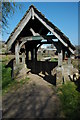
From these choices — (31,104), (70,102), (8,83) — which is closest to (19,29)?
(8,83)

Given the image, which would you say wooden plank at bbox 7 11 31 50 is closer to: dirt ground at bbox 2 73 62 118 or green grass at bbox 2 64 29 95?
green grass at bbox 2 64 29 95

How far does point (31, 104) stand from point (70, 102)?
1527 millimetres

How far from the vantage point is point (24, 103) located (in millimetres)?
4934

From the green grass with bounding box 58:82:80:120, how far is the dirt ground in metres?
0.22

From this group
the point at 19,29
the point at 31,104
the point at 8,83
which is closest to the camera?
the point at 31,104

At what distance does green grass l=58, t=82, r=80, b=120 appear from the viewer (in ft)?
13.0

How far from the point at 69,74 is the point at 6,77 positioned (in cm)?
423

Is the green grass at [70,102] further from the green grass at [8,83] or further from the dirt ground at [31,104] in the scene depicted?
the green grass at [8,83]

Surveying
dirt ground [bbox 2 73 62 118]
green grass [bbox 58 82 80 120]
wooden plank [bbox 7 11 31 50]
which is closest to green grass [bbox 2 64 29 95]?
dirt ground [bbox 2 73 62 118]

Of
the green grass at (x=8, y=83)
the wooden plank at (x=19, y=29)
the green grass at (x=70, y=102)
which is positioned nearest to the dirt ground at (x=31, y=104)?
the green grass at (x=70, y=102)

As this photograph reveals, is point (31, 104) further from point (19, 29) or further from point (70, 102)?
point (19, 29)

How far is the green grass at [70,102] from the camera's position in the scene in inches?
156

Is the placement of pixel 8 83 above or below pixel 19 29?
below

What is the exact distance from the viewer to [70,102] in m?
4.87
